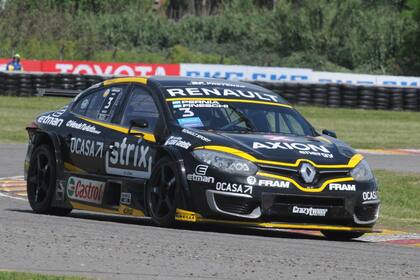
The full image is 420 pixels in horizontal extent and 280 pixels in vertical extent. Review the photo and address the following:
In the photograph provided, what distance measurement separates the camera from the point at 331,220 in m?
9.77

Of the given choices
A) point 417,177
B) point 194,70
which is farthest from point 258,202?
point 194,70

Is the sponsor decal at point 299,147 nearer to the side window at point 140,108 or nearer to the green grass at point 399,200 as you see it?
the side window at point 140,108

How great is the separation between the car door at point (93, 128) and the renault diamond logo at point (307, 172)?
2.05 meters

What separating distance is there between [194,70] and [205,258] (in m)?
35.7

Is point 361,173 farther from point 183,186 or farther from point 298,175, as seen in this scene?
point 183,186

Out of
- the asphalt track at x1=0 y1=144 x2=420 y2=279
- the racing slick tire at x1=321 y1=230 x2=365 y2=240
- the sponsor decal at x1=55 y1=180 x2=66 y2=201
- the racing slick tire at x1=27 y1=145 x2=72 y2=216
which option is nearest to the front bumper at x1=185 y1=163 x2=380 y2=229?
the asphalt track at x1=0 y1=144 x2=420 y2=279

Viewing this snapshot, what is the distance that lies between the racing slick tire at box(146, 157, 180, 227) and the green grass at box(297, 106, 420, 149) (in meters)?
15.5

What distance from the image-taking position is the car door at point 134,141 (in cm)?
1025

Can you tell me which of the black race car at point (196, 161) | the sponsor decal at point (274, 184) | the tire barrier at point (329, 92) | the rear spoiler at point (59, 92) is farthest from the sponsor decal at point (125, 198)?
the tire barrier at point (329, 92)

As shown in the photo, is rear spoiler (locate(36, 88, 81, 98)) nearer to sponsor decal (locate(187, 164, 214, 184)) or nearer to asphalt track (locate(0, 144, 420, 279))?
asphalt track (locate(0, 144, 420, 279))

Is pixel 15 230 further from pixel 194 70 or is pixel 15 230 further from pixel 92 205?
pixel 194 70

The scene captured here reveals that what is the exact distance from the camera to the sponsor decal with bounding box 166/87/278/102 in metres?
10.7

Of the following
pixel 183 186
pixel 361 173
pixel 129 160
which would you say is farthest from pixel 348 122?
pixel 183 186

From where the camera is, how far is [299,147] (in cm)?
989
